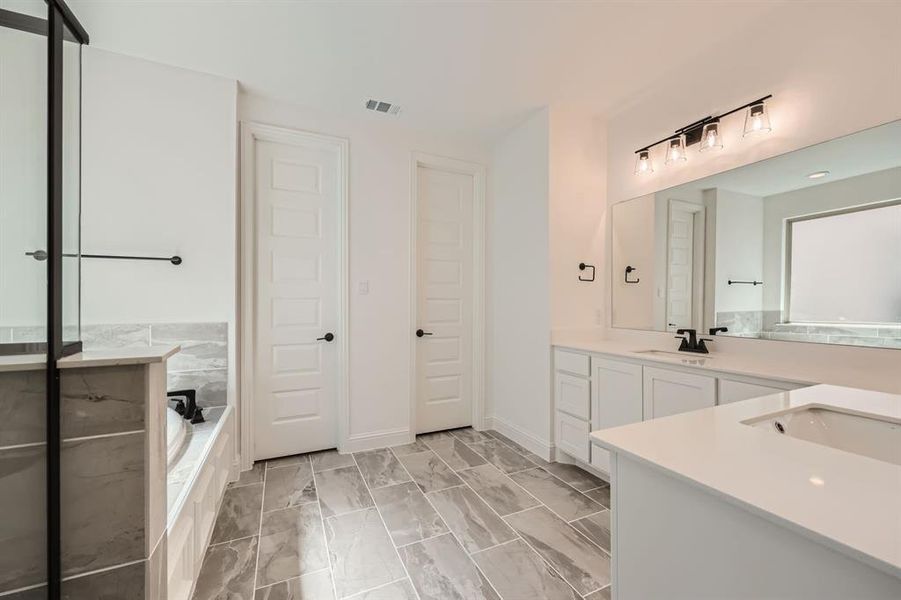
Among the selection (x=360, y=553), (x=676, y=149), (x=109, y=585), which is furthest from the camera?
(x=676, y=149)

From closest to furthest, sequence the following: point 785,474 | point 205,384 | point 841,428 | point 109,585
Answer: point 785,474 → point 109,585 → point 841,428 → point 205,384

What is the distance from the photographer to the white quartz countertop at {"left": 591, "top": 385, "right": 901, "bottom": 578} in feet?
1.58

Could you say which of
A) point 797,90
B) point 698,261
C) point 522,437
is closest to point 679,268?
point 698,261

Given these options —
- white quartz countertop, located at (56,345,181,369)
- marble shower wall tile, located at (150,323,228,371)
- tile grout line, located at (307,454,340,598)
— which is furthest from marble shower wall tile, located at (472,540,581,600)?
marble shower wall tile, located at (150,323,228,371)

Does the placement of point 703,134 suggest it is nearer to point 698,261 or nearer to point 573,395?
point 698,261

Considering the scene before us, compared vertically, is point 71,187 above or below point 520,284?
above

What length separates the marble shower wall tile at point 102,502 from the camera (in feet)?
2.81

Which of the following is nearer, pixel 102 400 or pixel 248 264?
pixel 102 400

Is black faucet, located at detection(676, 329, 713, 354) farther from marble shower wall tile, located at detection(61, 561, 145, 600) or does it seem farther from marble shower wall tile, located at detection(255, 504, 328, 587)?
marble shower wall tile, located at detection(61, 561, 145, 600)

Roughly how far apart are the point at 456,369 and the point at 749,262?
2250 mm

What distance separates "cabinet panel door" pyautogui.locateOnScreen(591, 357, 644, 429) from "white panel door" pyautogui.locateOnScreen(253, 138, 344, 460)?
6.22ft

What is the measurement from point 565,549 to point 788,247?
190 centimetres

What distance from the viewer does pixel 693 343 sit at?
2.26m

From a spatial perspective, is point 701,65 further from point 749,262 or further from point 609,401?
point 609,401
